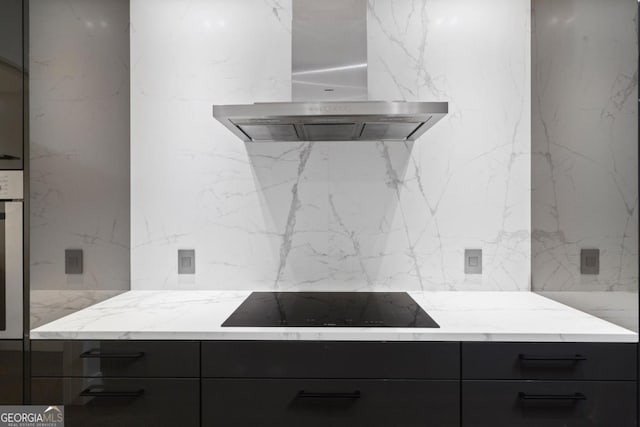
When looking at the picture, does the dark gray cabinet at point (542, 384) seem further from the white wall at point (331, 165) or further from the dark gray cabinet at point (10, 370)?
the dark gray cabinet at point (10, 370)

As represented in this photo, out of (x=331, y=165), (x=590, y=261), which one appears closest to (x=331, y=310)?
(x=331, y=165)

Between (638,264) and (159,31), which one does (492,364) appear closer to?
(638,264)

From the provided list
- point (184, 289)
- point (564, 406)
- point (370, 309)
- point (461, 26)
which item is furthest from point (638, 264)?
point (184, 289)

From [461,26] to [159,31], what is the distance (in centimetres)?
147

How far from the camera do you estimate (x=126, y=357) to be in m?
1.29

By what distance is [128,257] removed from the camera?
1921 millimetres

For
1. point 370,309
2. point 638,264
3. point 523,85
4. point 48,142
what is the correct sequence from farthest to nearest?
1. point 523,85
2. point 370,309
3. point 48,142
4. point 638,264

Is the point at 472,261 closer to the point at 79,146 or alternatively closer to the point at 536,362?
the point at 536,362

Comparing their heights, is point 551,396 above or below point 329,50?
below

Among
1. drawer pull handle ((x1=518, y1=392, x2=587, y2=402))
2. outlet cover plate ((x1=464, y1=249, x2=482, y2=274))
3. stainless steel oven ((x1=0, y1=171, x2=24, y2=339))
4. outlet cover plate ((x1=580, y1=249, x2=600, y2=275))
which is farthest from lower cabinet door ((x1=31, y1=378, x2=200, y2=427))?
outlet cover plate ((x1=580, y1=249, x2=600, y2=275))

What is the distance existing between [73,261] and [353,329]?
1104mm

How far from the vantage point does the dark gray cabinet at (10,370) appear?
4.25ft

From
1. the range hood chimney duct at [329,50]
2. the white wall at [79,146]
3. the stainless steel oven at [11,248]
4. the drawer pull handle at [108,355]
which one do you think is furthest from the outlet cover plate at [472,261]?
the stainless steel oven at [11,248]

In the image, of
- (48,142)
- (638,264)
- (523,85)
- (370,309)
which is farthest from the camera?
(523,85)
